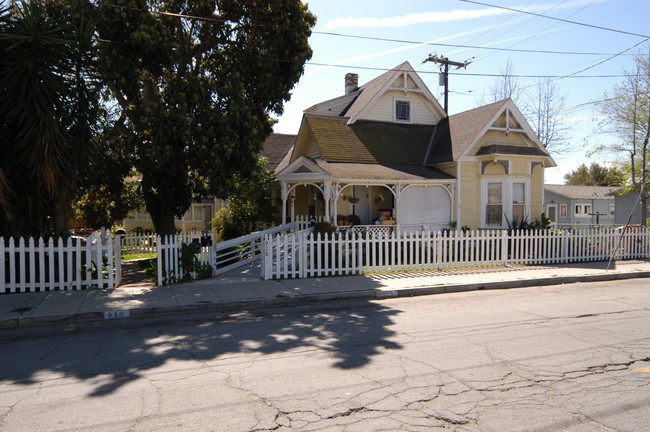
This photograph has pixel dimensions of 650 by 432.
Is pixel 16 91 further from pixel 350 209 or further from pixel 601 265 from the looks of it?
pixel 601 265

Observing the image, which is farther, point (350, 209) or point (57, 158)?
point (350, 209)

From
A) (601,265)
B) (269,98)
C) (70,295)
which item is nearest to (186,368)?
(70,295)

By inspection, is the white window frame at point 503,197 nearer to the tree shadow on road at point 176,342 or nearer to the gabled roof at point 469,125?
the gabled roof at point 469,125

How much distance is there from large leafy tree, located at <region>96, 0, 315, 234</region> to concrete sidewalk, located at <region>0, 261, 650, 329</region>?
11.0 feet

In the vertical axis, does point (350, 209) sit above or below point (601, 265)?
above

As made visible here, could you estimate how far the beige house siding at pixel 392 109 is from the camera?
20.6 meters

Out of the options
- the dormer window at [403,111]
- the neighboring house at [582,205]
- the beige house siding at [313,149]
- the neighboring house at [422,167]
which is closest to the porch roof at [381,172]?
the neighboring house at [422,167]

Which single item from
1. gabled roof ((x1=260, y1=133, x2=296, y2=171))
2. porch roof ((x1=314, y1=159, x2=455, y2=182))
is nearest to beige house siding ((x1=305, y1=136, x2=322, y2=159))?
porch roof ((x1=314, y1=159, x2=455, y2=182))

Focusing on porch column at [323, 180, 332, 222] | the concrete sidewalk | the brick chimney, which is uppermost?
the brick chimney

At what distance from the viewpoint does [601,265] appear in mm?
14312

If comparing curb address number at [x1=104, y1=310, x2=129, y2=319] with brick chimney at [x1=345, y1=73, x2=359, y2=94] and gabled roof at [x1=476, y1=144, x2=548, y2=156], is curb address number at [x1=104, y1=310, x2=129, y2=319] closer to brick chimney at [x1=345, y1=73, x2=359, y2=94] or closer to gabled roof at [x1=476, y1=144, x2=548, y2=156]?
gabled roof at [x1=476, y1=144, x2=548, y2=156]

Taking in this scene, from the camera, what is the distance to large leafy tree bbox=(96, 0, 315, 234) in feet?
37.8

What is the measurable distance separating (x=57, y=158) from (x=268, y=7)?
698 centimetres

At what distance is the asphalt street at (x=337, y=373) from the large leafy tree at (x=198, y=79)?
206 inches
